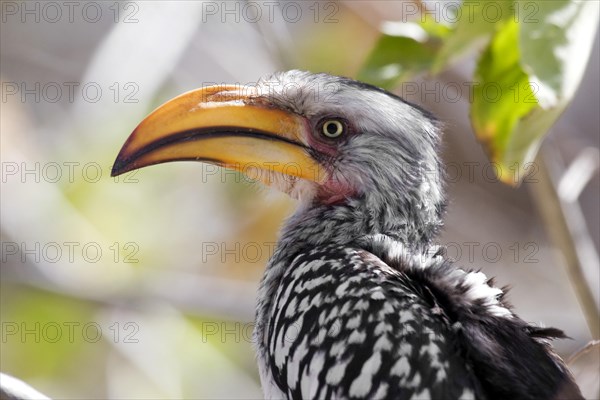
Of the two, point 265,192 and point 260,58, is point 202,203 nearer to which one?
point 260,58

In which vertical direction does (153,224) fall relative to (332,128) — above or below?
below

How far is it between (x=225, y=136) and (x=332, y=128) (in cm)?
46

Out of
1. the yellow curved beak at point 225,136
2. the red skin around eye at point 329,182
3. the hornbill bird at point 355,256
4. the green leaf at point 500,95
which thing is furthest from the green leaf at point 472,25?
the yellow curved beak at point 225,136

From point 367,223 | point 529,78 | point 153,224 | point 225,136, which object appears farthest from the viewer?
point 153,224

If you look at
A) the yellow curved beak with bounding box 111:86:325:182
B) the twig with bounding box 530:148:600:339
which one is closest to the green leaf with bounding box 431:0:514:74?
the yellow curved beak with bounding box 111:86:325:182

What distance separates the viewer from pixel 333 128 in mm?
4316

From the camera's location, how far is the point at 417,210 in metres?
4.25

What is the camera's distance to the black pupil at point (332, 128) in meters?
4.30

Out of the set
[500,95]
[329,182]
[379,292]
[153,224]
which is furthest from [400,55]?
[153,224]

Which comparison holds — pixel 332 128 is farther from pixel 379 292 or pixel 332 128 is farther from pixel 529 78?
pixel 529 78

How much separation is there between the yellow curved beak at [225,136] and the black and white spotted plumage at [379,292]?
8 centimetres

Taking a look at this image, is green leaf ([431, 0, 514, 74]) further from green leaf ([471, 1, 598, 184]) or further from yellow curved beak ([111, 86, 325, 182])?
yellow curved beak ([111, 86, 325, 182])

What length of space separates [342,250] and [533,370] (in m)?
0.85

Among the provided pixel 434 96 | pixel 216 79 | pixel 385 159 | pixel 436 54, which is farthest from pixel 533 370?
pixel 216 79
